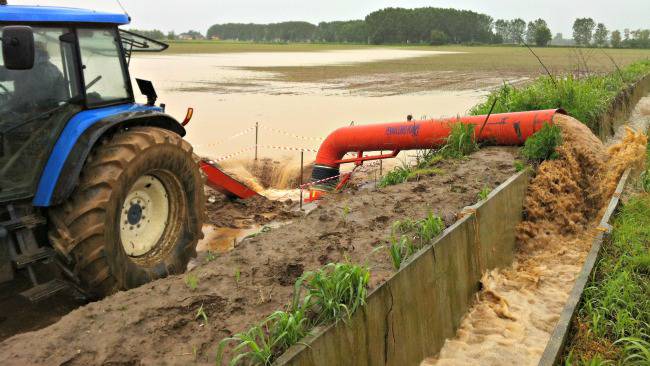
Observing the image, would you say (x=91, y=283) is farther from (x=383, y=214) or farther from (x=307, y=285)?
(x=383, y=214)

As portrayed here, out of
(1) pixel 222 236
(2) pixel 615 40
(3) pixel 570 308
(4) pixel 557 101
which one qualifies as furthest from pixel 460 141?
(2) pixel 615 40

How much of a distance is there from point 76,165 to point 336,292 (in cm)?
223

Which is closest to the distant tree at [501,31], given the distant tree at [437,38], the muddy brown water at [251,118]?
the distant tree at [437,38]

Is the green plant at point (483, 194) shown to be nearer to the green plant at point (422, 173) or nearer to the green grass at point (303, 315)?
the green plant at point (422, 173)

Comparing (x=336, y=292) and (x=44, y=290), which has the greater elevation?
(x=336, y=292)

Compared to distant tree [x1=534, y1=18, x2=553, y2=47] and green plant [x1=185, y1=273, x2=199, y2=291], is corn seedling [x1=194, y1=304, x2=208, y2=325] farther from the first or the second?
distant tree [x1=534, y1=18, x2=553, y2=47]

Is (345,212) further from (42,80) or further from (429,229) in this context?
(42,80)

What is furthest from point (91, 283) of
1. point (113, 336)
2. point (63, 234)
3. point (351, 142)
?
point (351, 142)

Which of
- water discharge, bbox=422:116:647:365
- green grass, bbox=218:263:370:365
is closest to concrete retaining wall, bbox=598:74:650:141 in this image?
water discharge, bbox=422:116:647:365

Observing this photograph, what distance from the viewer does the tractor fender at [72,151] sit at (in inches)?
165

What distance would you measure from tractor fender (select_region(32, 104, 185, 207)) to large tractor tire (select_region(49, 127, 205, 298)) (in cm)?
11

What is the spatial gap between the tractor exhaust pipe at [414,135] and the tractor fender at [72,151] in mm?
4011

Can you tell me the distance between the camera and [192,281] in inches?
146

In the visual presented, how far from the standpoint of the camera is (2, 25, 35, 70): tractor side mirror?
369 cm
